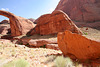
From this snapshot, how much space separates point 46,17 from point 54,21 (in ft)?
9.90

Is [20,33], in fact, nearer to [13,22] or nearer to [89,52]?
[13,22]

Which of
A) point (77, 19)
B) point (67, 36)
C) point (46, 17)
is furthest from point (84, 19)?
point (67, 36)

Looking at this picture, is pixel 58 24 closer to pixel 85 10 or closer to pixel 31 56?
pixel 31 56

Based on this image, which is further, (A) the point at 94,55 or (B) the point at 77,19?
(B) the point at 77,19

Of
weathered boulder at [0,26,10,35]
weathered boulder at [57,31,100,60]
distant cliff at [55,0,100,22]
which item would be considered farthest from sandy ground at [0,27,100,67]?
weathered boulder at [0,26,10,35]

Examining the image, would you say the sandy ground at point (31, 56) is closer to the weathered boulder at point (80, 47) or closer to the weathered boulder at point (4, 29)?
the weathered boulder at point (80, 47)

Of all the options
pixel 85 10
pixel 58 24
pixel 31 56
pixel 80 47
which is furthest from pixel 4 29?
pixel 85 10

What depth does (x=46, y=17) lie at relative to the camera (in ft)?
45.6

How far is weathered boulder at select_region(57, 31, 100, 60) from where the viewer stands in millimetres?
2129

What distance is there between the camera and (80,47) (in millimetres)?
2482

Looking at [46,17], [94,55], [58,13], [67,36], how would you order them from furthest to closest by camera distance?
[46,17] < [58,13] < [67,36] < [94,55]

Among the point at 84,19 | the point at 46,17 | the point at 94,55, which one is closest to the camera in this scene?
the point at 94,55

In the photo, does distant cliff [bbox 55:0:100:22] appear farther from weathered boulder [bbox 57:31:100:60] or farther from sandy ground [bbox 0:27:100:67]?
weathered boulder [bbox 57:31:100:60]

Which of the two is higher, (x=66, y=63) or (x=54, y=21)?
(x=54, y=21)
